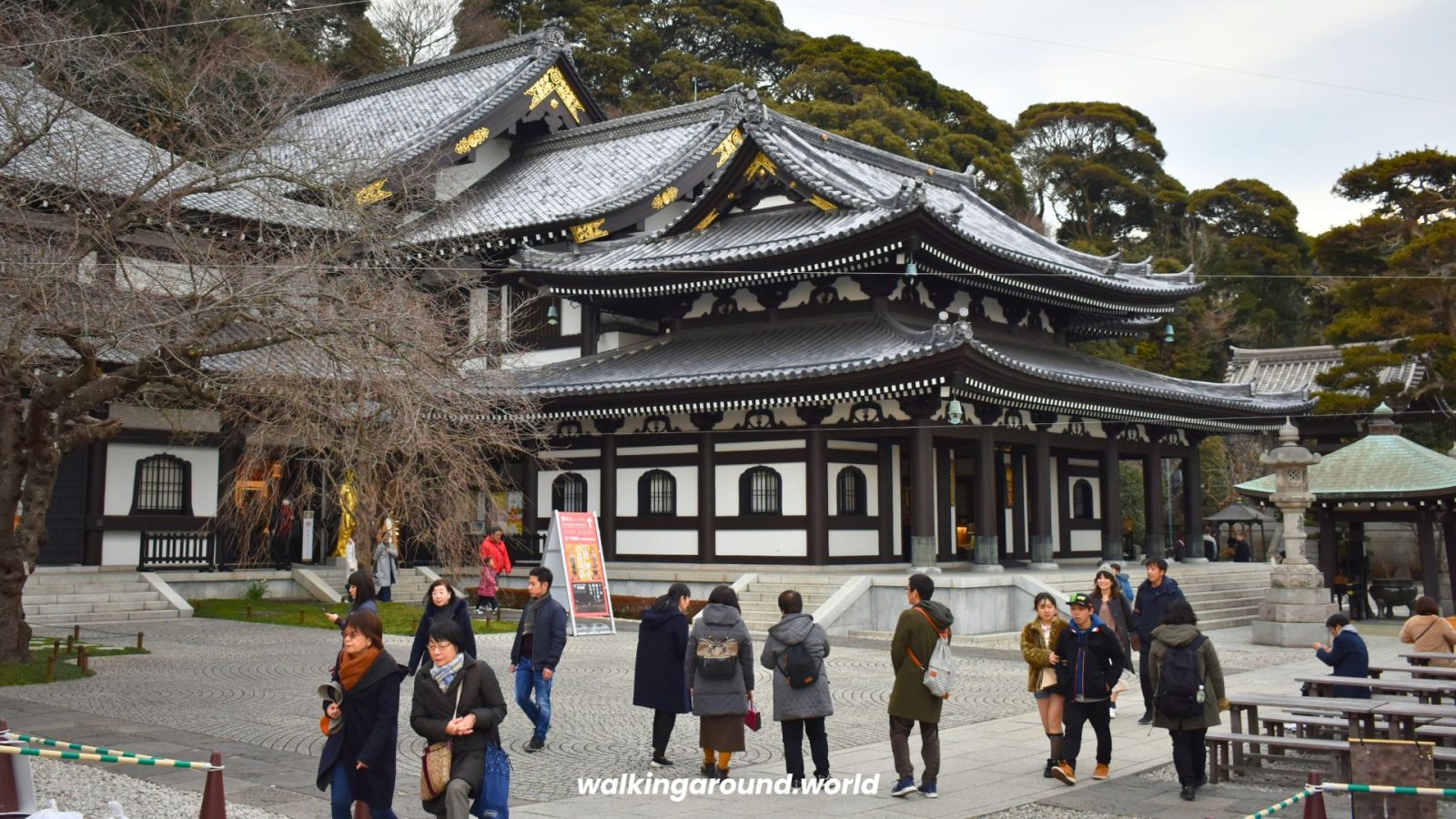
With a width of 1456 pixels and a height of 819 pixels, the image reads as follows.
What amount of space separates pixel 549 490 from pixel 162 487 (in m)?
8.82

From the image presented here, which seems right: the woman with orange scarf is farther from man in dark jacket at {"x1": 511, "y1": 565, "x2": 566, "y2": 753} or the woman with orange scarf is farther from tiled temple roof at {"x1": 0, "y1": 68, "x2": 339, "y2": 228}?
tiled temple roof at {"x1": 0, "y1": 68, "x2": 339, "y2": 228}

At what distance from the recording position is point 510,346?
2773 centimetres

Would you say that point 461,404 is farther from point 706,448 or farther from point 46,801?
point 46,801

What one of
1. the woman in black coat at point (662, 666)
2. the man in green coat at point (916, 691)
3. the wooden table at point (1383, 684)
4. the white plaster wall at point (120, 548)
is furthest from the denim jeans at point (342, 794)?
the white plaster wall at point (120, 548)

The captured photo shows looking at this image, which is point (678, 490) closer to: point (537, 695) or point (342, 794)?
point (537, 695)

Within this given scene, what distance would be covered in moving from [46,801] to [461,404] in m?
10.6

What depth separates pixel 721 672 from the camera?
10312 mm

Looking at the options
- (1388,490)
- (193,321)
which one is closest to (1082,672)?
(193,321)

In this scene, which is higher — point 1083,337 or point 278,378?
point 1083,337

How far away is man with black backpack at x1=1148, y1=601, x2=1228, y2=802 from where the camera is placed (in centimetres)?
984

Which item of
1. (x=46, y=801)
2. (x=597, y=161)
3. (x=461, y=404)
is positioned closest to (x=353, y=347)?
(x=461, y=404)

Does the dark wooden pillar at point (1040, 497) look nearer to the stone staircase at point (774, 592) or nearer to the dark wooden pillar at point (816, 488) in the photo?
the dark wooden pillar at point (816, 488)

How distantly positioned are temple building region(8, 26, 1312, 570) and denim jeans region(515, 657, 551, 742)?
32.5ft

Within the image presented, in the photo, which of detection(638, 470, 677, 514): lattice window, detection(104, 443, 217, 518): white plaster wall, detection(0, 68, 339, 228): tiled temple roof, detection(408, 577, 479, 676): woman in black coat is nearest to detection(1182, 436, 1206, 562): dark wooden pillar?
detection(638, 470, 677, 514): lattice window
